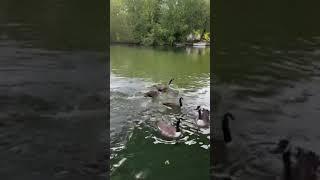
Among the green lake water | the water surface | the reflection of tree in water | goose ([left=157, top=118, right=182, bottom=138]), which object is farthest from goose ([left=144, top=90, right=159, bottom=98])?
the reflection of tree in water

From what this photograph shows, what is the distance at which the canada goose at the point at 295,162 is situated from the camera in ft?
13.2

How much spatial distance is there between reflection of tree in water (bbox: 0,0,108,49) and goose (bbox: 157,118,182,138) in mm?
2134

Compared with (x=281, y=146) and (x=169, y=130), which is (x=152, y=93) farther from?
(x=281, y=146)

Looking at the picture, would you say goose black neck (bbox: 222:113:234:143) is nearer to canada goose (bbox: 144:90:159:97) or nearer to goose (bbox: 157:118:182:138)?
goose (bbox: 157:118:182:138)

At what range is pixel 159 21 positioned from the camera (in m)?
16.2

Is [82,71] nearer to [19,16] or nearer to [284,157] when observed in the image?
[19,16]

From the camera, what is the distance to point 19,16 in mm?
3910

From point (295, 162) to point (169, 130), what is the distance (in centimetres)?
235

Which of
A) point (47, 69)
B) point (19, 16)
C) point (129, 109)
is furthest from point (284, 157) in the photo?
point (129, 109)

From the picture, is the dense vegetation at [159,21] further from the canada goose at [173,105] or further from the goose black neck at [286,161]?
the goose black neck at [286,161]

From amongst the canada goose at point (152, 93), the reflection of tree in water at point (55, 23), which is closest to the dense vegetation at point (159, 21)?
the canada goose at point (152, 93)

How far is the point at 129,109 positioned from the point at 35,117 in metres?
Answer: 3.25

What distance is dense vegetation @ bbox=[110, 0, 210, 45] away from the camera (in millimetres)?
15539

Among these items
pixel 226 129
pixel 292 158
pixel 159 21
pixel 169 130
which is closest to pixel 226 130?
pixel 226 129
